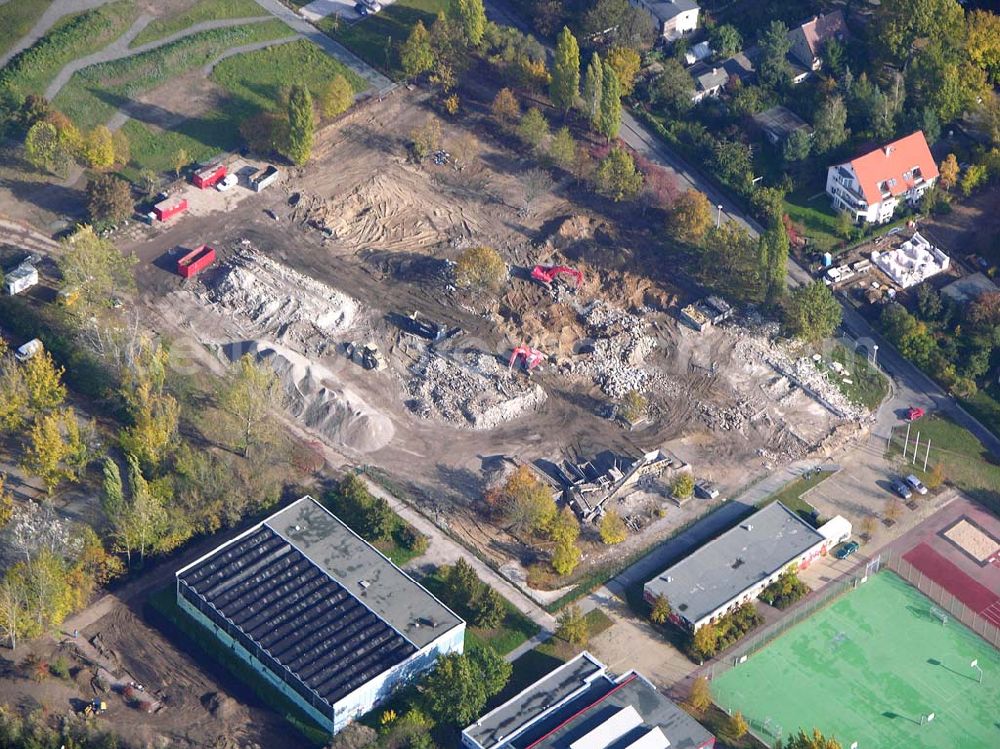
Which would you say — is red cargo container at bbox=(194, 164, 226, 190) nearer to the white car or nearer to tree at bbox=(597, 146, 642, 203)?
the white car

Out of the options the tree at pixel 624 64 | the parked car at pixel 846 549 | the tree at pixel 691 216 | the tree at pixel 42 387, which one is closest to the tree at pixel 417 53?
the tree at pixel 624 64

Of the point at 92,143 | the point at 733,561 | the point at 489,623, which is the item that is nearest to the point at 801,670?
the point at 733,561

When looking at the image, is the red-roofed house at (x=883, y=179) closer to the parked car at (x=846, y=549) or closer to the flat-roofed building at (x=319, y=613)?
the parked car at (x=846, y=549)

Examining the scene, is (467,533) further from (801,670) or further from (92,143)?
(92,143)

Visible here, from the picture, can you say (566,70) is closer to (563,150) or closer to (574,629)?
(563,150)

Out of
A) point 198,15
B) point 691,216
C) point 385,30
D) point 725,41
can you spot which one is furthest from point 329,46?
point 691,216

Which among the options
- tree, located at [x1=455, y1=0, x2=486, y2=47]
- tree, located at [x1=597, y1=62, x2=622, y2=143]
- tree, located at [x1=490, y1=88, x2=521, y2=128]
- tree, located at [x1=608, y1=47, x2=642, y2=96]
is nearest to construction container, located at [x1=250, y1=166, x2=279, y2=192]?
tree, located at [x1=490, y1=88, x2=521, y2=128]
